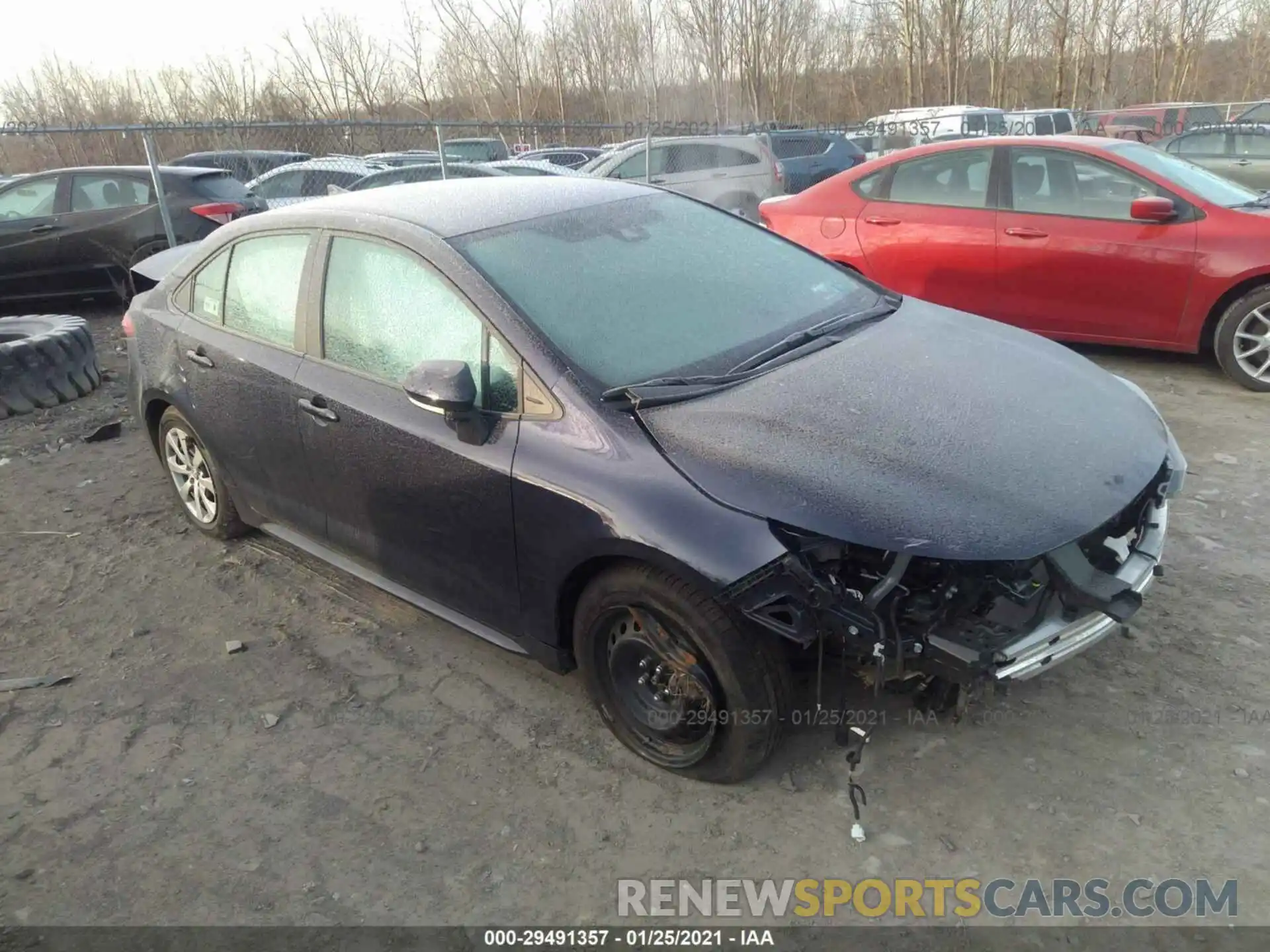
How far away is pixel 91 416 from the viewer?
6852mm

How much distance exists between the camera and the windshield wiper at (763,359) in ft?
9.42

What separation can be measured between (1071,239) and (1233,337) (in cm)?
118

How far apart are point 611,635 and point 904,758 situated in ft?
3.39

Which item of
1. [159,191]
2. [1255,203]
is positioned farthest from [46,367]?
[1255,203]

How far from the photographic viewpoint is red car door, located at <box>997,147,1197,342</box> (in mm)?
Answer: 5871

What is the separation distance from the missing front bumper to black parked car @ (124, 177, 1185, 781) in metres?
0.01

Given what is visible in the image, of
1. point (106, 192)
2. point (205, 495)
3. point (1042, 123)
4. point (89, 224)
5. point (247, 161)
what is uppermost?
point (247, 161)

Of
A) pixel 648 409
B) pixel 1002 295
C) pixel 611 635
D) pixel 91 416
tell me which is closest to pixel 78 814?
pixel 611 635

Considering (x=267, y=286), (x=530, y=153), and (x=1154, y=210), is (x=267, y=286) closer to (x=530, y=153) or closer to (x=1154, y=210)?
(x=1154, y=210)

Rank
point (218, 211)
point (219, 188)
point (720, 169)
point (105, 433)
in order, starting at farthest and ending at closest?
point (720, 169) → point (219, 188) → point (218, 211) → point (105, 433)

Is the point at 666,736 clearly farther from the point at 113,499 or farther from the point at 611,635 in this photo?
the point at 113,499

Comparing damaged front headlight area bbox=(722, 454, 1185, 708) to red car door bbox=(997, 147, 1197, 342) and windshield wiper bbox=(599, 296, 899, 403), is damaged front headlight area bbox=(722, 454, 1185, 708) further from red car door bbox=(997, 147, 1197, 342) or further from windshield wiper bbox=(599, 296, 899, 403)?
red car door bbox=(997, 147, 1197, 342)

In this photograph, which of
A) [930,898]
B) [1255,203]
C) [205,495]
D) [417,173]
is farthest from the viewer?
[417,173]

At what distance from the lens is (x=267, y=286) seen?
3869mm
